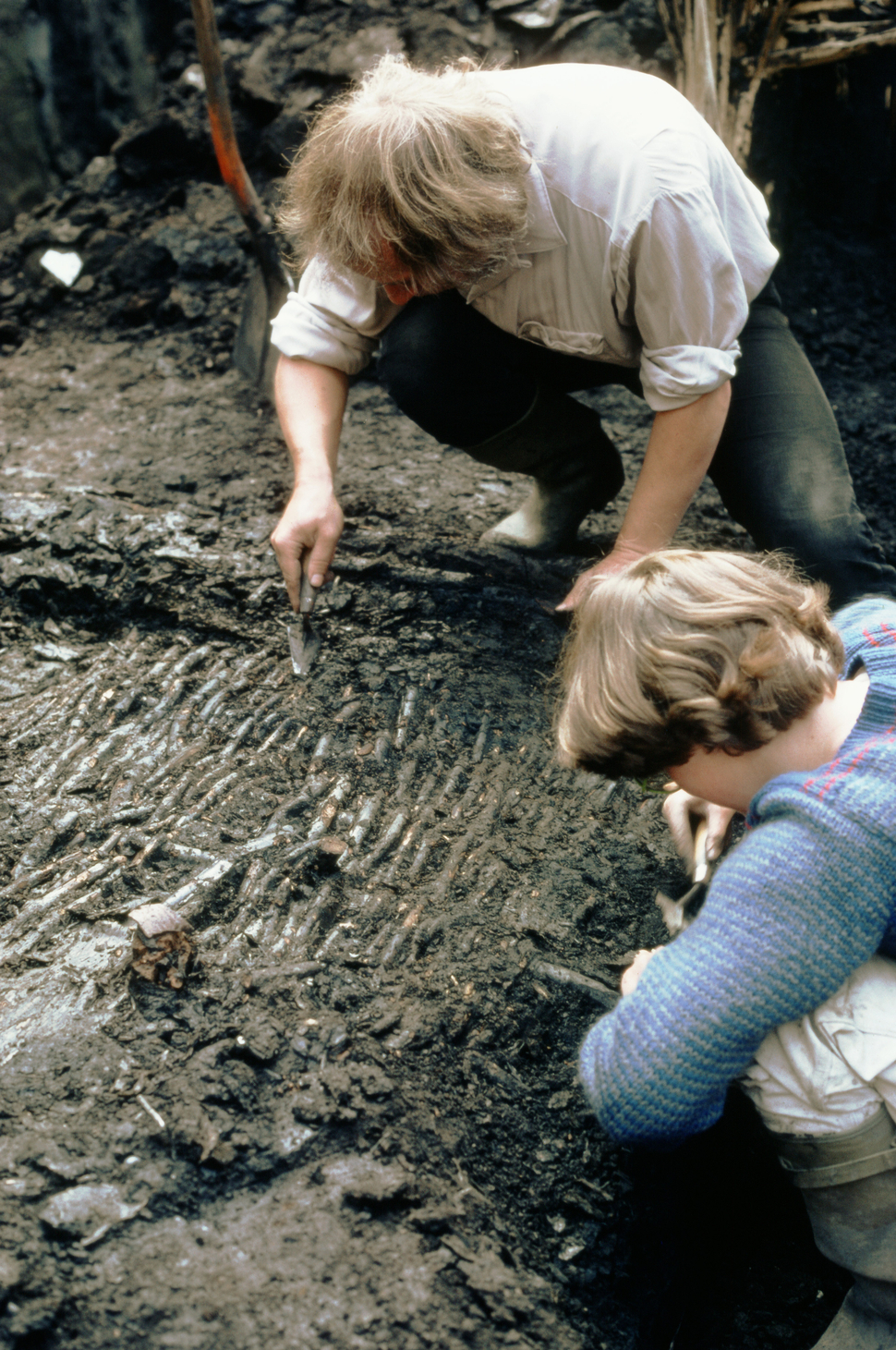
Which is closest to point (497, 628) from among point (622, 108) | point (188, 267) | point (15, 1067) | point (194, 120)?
point (622, 108)

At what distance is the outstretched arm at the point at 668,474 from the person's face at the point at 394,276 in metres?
0.47

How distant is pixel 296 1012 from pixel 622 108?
1518 mm

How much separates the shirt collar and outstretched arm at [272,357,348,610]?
0.37 m

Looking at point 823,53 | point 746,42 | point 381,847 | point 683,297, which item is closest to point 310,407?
point 683,297

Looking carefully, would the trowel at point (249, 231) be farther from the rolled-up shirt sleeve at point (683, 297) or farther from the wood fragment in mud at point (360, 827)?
the wood fragment in mud at point (360, 827)

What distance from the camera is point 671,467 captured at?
1.70 metres

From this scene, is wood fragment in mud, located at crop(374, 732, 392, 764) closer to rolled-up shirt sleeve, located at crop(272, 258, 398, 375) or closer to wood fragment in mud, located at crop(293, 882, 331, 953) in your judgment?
wood fragment in mud, located at crop(293, 882, 331, 953)

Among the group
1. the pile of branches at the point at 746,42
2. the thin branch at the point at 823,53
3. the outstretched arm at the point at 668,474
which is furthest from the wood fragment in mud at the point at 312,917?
the thin branch at the point at 823,53

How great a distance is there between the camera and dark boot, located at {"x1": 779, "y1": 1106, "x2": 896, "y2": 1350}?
110 cm

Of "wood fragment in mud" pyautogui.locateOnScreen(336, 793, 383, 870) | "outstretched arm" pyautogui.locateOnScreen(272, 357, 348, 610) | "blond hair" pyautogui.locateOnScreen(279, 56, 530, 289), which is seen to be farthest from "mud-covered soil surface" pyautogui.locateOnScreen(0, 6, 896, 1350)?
"blond hair" pyautogui.locateOnScreen(279, 56, 530, 289)

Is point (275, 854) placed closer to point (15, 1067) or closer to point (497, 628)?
point (15, 1067)

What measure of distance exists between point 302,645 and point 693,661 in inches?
A: 43.1

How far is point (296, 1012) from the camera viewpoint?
4.40ft

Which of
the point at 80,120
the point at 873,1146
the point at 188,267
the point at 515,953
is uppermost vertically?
the point at 80,120
